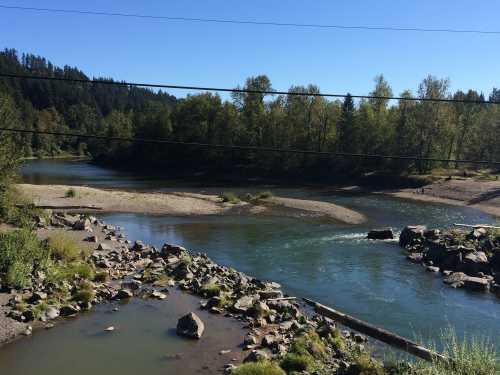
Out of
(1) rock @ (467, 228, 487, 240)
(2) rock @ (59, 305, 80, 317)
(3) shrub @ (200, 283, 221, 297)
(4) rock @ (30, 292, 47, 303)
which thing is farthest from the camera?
(1) rock @ (467, 228, 487, 240)

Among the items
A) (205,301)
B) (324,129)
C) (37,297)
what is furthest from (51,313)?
(324,129)

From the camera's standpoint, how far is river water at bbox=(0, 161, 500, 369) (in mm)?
22062

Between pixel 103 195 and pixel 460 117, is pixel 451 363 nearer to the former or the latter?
pixel 103 195

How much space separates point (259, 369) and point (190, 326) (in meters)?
4.71

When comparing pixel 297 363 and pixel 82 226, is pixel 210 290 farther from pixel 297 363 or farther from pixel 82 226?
pixel 82 226

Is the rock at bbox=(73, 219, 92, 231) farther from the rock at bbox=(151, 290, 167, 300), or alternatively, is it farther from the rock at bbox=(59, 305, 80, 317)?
the rock at bbox=(59, 305, 80, 317)

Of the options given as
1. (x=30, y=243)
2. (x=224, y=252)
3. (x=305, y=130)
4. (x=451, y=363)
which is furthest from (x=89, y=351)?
(x=305, y=130)

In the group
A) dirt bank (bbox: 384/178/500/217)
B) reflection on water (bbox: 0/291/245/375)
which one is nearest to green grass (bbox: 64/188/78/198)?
reflection on water (bbox: 0/291/245/375)

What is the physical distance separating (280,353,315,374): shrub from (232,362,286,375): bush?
0.46 metres

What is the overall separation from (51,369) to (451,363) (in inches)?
455

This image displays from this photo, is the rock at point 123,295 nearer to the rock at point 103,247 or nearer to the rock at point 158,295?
the rock at point 158,295

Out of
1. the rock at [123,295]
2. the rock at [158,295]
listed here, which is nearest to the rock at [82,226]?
the rock at [123,295]

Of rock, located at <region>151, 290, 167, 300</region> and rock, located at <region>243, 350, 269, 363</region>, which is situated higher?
rock, located at <region>243, 350, 269, 363</region>

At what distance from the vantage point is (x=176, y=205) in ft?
185
